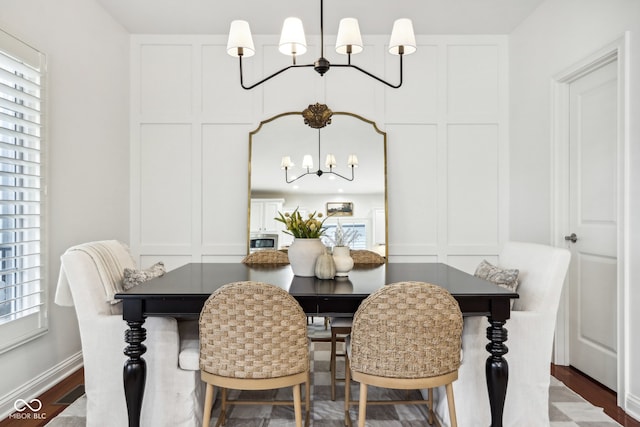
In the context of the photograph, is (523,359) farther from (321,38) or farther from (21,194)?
(21,194)

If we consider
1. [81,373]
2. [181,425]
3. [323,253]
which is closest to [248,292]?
[323,253]

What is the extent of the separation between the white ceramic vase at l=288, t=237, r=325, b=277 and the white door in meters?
1.89

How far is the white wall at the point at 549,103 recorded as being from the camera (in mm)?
2346

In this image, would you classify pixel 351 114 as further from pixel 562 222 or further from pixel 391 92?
pixel 562 222

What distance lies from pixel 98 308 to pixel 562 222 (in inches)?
123

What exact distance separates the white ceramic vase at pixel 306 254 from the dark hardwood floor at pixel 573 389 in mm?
1569

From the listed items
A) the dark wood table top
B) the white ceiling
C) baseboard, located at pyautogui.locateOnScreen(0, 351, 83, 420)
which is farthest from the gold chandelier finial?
baseboard, located at pyautogui.locateOnScreen(0, 351, 83, 420)

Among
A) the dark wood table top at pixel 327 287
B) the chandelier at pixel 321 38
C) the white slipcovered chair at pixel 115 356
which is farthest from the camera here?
the chandelier at pixel 321 38

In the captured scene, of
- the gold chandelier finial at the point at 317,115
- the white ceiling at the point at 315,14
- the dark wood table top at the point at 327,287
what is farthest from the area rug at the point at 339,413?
the white ceiling at the point at 315,14

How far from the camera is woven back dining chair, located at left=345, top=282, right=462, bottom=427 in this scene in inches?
65.6

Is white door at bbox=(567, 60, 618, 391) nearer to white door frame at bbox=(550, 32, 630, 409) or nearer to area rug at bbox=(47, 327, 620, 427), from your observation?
white door frame at bbox=(550, 32, 630, 409)

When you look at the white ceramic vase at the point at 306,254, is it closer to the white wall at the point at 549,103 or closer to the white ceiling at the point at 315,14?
the white wall at the point at 549,103

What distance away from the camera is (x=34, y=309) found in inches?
101

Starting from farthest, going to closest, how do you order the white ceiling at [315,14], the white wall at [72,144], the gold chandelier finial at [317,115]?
the gold chandelier finial at [317,115], the white ceiling at [315,14], the white wall at [72,144]
